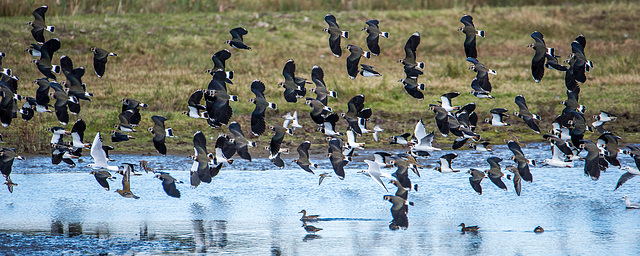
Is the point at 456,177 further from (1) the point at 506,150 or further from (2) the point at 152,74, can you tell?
(2) the point at 152,74

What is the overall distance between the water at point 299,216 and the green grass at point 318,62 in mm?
2943

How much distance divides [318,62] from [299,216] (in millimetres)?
11930

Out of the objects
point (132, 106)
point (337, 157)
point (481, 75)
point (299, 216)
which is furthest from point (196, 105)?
point (481, 75)

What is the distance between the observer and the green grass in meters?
16.2

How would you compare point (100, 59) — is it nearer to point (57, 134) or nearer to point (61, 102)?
point (61, 102)

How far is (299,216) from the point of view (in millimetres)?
10070

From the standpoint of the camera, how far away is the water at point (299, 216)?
28.4 ft

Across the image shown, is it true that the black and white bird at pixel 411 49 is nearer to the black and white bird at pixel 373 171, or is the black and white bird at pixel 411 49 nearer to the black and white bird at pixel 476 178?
the black and white bird at pixel 373 171

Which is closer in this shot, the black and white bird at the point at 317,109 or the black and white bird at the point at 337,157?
the black and white bird at the point at 337,157

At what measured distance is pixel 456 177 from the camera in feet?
40.9

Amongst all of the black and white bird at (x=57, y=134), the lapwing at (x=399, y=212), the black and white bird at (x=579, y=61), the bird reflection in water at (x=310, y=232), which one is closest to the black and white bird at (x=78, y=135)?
the black and white bird at (x=57, y=134)

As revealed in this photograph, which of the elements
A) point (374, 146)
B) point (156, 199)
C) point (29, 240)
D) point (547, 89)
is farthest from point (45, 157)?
point (547, 89)

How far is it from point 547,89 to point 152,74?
10.1 meters

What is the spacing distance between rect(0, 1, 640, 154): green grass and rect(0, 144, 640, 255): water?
2943 mm
